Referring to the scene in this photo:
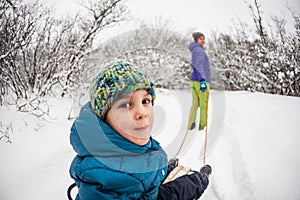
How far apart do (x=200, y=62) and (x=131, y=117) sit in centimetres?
231

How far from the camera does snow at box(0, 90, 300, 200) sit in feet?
5.10

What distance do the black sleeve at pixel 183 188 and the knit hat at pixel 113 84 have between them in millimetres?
558

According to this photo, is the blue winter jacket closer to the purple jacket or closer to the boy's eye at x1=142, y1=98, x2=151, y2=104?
the boy's eye at x1=142, y1=98, x2=151, y2=104

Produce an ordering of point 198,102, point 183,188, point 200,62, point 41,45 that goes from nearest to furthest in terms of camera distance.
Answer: point 183,188
point 200,62
point 198,102
point 41,45

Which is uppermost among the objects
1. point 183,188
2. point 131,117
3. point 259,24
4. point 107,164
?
point 259,24

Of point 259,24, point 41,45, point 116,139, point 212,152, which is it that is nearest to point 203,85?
point 212,152

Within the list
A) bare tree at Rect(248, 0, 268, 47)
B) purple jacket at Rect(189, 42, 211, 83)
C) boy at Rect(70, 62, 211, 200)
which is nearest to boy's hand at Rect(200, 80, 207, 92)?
purple jacket at Rect(189, 42, 211, 83)

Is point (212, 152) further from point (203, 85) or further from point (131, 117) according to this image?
point (131, 117)

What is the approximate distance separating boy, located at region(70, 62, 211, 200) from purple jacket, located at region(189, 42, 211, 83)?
2.13m

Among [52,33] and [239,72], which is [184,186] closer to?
[52,33]

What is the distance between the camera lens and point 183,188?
3.76 ft

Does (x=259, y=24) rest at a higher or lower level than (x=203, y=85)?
higher

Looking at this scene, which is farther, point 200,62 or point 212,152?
point 200,62

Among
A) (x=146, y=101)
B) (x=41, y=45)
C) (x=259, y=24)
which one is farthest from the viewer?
(x=259, y=24)
